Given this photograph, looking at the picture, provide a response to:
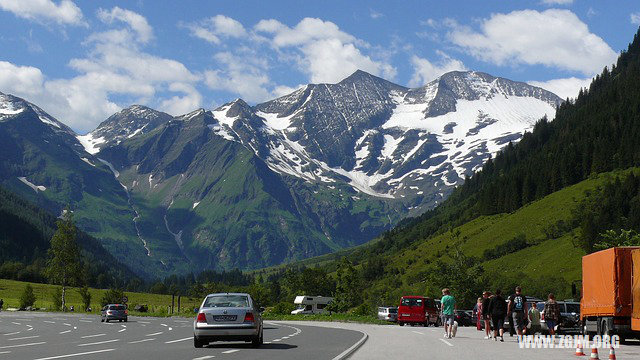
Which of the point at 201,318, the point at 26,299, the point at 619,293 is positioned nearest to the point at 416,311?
the point at 619,293

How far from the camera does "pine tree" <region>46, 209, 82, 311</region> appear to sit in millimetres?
126875

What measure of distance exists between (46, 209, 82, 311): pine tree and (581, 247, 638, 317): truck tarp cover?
106 meters

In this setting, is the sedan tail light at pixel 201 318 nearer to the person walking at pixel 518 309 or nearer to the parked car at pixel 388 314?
the person walking at pixel 518 309

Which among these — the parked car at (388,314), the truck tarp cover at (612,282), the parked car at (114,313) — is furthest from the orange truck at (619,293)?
the parked car at (114,313)

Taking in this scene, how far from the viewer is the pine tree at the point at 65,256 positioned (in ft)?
416

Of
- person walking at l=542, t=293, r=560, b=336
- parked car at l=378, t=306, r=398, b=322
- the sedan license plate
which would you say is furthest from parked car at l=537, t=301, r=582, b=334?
parked car at l=378, t=306, r=398, b=322

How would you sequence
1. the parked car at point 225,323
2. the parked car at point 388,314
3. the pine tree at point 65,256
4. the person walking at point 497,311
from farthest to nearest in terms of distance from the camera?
Answer: the pine tree at point 65,256 → the parked car at point 388,314 → the person walking at point 497,311 → the parked car at point 225,323

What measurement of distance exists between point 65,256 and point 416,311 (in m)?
79.4

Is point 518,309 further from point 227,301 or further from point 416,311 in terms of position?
point 416,311

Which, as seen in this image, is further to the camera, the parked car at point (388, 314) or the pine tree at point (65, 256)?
the pine tree at point (65, 256)

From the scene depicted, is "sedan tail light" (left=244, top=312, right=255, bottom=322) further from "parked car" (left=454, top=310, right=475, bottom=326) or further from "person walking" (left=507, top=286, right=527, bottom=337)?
"parked car" (left=454, top=310, right=475, bottom=326)

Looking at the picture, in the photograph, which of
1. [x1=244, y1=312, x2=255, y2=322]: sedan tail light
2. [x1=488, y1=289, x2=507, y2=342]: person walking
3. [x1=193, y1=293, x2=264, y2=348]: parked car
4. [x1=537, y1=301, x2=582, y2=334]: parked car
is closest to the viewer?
[x1=193, y1=293, x2=264, y2=348]: parked car

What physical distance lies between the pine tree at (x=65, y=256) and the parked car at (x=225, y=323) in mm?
104615

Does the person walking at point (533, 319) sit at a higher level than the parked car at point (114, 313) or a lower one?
higher
